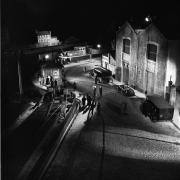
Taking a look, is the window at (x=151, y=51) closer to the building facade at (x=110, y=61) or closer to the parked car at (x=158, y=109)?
the parked car at (x=158, y=109)

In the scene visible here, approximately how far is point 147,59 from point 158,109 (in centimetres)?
1060

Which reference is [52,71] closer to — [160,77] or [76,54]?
[76,54]

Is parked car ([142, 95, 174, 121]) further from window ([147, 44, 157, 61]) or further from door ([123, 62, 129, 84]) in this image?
door ([123, 62, 129, 84])

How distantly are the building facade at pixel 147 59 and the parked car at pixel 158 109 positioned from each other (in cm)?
509

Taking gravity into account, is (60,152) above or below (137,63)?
below

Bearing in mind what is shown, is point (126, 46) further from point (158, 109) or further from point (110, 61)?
point (158, 109)

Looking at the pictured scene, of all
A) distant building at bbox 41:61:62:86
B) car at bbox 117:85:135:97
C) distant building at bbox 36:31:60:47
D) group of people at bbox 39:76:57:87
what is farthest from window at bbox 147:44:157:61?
distant building at bbox 36:31:60:47

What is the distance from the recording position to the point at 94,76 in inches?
1841

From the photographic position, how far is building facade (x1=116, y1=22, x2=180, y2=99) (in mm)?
31938

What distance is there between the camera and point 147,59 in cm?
3538

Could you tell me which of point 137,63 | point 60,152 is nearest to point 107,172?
point 60,152

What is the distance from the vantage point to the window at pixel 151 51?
3393cm

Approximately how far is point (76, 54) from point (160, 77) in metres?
24.5

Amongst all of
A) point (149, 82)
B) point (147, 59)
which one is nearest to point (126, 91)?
point (149, 82)
